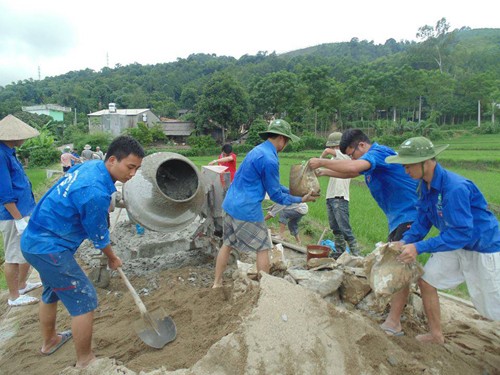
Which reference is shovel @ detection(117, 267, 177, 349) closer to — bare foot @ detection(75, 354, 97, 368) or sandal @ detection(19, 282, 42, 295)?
bare foot @ detection(75, 354, 97, 368)

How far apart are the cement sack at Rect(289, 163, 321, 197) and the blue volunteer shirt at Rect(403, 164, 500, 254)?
1.18 m

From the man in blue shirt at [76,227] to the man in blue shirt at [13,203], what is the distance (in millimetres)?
1584

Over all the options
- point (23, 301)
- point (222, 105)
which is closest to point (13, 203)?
point (23, 301)

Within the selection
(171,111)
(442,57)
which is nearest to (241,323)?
→ (171,111)

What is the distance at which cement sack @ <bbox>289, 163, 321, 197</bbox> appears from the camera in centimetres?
382

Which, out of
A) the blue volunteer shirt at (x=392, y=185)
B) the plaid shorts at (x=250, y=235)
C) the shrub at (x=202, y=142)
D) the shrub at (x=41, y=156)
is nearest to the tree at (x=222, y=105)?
the shrub at (x=202, y=142)

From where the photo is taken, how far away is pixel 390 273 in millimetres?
3010

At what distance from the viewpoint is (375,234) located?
684 centimetres

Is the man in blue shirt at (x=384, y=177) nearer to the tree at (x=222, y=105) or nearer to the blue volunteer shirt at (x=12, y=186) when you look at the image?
the blue volunteer shirt at (x=12, y=186)

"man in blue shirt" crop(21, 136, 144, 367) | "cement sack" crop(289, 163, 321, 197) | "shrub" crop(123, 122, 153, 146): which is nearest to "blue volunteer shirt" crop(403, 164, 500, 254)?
"cement sack" crop(289, 163, 321, 197)

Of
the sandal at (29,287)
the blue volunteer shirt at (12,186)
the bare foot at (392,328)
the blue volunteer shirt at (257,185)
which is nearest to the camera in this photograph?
the bare foot at (392,328)

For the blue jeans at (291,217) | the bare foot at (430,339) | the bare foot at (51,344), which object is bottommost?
the bare foot at (51,344)

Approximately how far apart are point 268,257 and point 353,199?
717 cm

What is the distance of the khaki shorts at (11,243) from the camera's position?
4.12 meters
